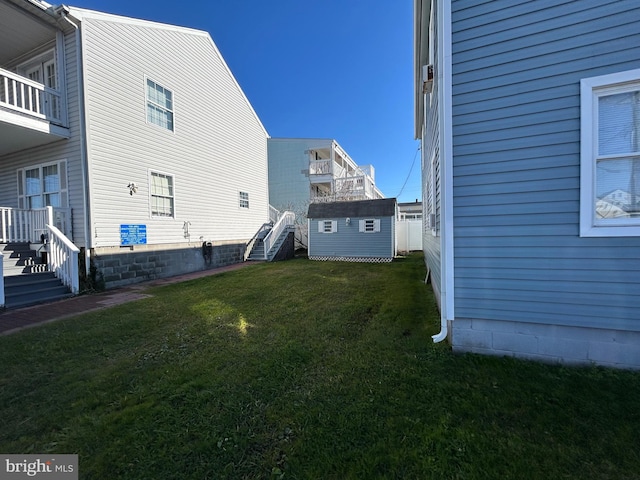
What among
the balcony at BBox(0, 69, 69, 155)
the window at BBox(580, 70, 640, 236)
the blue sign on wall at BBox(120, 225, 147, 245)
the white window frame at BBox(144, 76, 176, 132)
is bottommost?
the blue sign on wall at BBox(120, 225, 147, 245)

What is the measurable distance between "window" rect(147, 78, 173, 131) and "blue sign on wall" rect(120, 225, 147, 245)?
3357 millimetres

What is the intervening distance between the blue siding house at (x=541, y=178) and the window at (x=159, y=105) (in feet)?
28.5

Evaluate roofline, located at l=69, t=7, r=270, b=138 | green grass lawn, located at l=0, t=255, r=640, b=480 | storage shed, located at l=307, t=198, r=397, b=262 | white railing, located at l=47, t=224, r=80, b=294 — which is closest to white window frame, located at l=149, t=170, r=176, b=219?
white railing, located at l=47, t=224, r=80, b=294

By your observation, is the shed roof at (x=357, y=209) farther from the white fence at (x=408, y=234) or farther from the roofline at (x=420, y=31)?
the roofline at (x=420, y=31)

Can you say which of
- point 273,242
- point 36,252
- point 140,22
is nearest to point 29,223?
point 36,252

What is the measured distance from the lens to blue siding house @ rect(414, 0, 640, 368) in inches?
103

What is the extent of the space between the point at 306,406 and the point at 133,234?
25.4 feet

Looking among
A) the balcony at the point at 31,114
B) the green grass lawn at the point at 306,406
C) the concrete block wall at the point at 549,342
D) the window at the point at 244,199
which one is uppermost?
the balcony at the point at 31,114

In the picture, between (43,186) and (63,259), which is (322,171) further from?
(63,259)

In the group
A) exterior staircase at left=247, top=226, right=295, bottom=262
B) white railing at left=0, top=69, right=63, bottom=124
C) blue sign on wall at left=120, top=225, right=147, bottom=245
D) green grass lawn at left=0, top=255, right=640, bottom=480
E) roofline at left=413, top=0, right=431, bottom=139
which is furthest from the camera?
exterior staircase at left=247, top=226, right=295, bottom=262

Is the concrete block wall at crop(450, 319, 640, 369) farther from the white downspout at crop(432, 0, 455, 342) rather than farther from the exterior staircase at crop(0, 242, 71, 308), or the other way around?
the exterior staircase at crop(0, 242, 71, 308)

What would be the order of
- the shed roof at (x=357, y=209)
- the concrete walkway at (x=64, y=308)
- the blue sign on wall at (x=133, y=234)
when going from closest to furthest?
the concrete walkway at (x=64, y=308) → the blue sign on wall at (x=133, y=234) → the shed roof at (x=357, y=209)

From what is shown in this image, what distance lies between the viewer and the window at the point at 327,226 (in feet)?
44.0

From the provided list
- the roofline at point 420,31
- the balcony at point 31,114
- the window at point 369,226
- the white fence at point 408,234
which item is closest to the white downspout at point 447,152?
the roofline at point 420,31
